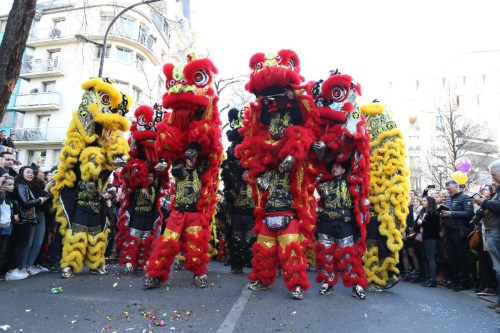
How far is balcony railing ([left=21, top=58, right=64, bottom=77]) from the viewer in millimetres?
25578

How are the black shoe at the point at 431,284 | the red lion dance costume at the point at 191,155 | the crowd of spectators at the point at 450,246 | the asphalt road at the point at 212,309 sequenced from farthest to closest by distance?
the black shoe at the point at 431,284 < the crowd of spectators at the point at 450,246 < the red lion dance costume at the point at 191,155 < the asphalt road at the point at 212,309

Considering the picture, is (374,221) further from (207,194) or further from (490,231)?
(207,194)

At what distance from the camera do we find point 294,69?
4.39 m

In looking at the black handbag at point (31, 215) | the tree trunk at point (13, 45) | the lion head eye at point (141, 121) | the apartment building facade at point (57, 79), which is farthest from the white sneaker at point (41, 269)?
the apartment building facade at point (57, 79)

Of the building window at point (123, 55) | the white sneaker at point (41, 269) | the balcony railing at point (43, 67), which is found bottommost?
the white sneaker at point (41, 269)

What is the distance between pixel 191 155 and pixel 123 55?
2204cm

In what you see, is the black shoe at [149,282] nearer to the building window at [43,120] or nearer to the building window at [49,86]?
the building window at [43,120]

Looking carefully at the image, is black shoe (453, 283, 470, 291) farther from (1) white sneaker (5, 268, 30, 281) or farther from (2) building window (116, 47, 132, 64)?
(2) building window (116, 47, 132, 64)

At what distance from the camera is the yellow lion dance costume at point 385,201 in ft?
15.8

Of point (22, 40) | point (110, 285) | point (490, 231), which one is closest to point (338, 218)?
point (490, 231)

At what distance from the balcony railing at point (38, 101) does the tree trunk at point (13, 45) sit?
24.6 meters

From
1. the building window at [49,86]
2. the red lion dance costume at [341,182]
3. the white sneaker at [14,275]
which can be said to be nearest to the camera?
the red lion dance costume at [341,182]

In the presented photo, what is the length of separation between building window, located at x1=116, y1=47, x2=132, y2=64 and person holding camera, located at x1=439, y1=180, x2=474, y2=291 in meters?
22.2

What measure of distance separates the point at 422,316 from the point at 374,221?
150 cm
